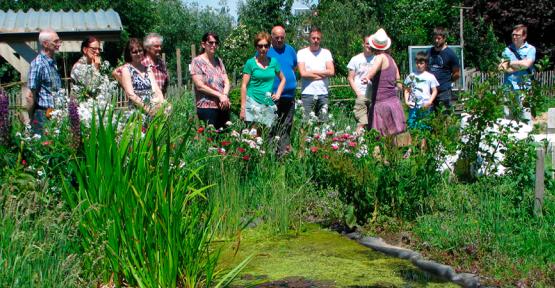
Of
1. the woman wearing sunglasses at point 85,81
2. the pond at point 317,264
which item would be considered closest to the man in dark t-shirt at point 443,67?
the pond at point 317,264

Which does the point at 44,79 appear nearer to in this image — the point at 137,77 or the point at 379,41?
the point at 137,77

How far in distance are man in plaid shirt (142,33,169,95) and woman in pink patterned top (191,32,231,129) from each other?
317 millimetres

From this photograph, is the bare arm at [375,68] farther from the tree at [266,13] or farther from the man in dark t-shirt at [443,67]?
the tree at [266,13]

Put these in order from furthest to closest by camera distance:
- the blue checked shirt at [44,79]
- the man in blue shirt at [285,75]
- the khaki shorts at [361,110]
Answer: the khaki shorts at [361,110] < the man in blue shirt at [285,75] < the blue checked shirt at [44,79]

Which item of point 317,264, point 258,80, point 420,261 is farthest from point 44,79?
point 420,261

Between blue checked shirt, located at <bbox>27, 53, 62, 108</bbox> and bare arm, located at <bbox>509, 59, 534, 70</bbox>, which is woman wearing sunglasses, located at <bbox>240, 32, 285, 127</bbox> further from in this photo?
bare arm, located at <bbox>509, 59, 534, 70</bbox>

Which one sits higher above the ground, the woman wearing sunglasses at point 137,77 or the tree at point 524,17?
the tree at point 524,17

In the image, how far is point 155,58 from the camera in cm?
772

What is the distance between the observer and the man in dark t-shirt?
31.2 ft

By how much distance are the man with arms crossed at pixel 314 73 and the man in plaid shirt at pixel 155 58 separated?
2217 mm

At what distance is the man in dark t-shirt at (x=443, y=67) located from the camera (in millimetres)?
9500

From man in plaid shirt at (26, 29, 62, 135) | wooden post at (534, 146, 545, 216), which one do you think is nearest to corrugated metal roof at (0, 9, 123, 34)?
man in plaid shirt at (26, 29, 62, 135)

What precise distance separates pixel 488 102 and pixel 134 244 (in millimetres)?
3406

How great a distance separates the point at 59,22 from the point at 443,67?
4.49m
